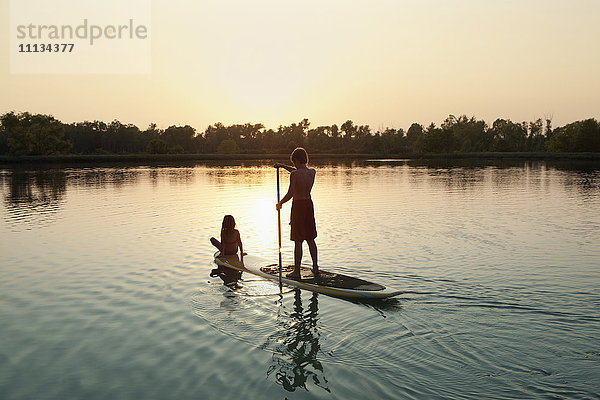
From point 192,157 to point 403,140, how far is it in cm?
9449

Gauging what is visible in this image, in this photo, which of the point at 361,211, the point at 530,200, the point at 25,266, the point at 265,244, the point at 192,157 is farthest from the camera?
the point at 192,157

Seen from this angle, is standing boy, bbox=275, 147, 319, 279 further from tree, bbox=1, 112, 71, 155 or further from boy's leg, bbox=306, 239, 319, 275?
tree, bbox=1, 112, 71, 155

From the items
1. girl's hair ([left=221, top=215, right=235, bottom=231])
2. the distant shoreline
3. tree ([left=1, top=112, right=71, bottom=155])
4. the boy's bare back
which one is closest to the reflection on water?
girl's hair ([left=221, top=215, right=235, bottom=231])

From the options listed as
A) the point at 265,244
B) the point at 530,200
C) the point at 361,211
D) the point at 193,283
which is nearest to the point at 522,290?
the point at 193,283

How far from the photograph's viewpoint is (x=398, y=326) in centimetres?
808

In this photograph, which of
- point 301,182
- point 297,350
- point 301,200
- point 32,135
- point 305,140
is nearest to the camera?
point 297,350

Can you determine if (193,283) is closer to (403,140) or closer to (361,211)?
(361,211)

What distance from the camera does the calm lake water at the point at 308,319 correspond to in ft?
20.6

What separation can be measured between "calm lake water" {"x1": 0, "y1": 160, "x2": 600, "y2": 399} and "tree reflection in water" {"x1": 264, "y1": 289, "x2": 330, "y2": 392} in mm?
31

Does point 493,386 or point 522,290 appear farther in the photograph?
point 522,290

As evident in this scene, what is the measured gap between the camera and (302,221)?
34.8ft

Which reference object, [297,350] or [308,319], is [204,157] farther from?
[297,350]

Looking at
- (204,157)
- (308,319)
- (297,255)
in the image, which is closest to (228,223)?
(297,255)

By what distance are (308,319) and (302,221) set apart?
2.54 metres
